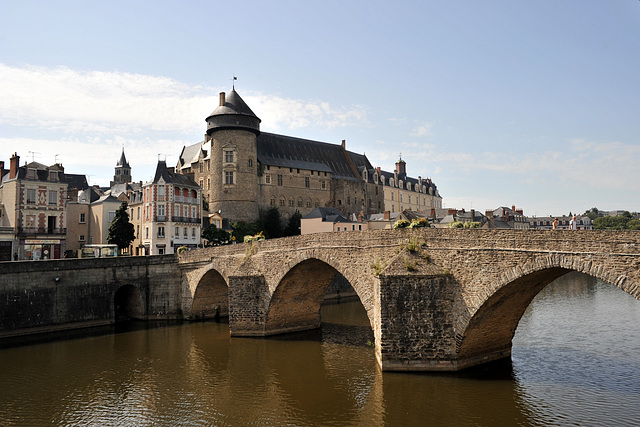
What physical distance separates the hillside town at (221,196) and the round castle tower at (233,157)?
0.13 m

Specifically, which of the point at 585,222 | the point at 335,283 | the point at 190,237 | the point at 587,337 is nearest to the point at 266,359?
the point at 587,337

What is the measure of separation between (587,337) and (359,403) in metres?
12.9

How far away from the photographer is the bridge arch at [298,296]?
2436cm

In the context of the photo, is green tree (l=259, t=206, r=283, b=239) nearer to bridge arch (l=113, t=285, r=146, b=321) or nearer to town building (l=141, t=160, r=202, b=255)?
town building (l=141, t=160, r=202, b=255)

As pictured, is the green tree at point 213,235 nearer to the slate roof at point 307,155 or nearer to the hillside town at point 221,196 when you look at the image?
the hillside town at point 221,196

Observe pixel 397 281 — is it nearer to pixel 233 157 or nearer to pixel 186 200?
pixel 186 200

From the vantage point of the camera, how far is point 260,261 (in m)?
25.8

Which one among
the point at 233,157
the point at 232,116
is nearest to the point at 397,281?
the point at 233,157

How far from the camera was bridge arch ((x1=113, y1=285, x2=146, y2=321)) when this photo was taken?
32.6 m

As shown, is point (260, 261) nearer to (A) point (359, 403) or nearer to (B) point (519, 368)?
(A) point (359, 403)

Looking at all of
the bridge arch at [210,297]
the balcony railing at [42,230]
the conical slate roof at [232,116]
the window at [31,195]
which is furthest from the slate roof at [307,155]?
the bridge arch at [210,297]

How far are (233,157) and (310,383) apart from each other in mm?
46842

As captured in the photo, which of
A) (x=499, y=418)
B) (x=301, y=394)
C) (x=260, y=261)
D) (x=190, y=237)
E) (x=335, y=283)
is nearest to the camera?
(x=499, y=418)

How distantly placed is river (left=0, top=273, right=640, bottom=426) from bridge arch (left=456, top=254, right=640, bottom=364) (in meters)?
0.81
